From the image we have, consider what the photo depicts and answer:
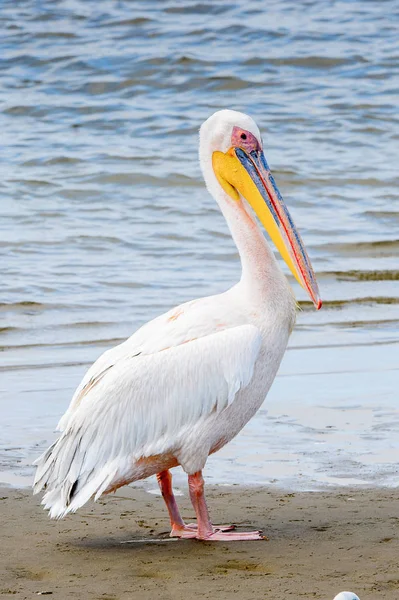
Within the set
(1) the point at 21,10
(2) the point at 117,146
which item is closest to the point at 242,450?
(2) the point at 117,146

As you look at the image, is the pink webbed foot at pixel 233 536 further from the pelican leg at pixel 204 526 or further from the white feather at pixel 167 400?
the white feather at pixel 167 400

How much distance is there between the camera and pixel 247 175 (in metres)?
5.39

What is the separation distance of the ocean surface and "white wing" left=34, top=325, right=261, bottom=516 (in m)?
0.73

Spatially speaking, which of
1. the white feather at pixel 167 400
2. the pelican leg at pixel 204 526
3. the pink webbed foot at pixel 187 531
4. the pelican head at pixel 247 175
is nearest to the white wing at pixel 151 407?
the white feather at pixel 167 400

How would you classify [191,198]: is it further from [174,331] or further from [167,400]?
[167,400]

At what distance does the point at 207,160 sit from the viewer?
543 cm

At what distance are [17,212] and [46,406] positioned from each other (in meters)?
5.88

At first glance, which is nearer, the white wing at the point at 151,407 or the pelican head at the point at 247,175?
the white wing at the point at 151,407

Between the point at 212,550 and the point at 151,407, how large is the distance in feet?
1.99

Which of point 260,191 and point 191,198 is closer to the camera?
point 260,191

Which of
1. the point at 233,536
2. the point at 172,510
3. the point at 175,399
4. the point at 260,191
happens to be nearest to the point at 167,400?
the point at 175,399

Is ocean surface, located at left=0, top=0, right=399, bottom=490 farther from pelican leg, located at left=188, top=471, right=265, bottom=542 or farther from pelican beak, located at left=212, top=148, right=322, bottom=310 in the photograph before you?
pelican beak, located at left=212, top=148, right=322, bottom=310

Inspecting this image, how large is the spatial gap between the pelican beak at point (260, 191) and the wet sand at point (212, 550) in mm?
1000

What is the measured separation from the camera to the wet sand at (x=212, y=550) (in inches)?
163
